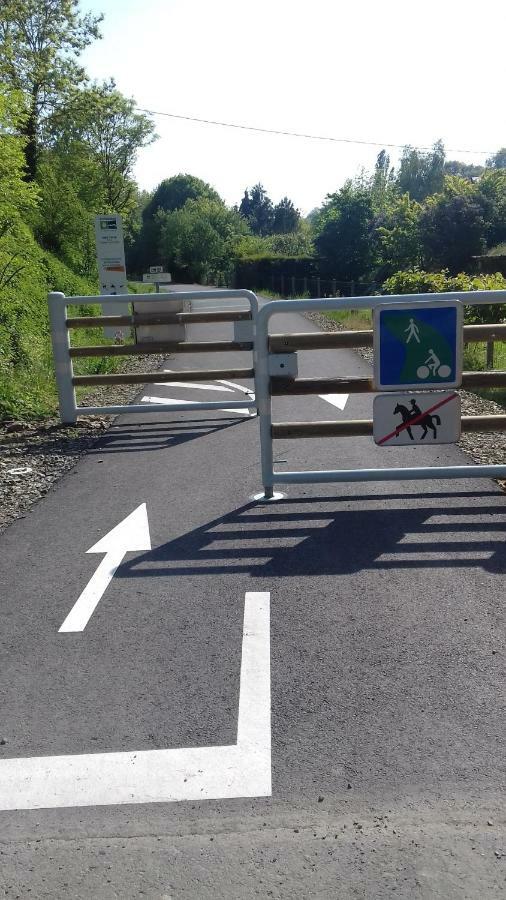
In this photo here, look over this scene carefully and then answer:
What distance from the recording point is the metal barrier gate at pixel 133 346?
31.1 ft

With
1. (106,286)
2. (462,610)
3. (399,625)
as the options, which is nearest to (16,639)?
(399,625)

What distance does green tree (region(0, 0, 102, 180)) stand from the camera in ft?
106

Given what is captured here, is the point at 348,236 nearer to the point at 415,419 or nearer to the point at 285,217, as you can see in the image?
the point at 415,419

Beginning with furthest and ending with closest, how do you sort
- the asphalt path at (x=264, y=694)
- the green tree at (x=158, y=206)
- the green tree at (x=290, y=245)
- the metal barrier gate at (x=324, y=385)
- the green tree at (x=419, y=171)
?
the green tree at (x=419, y=171)
the green tree at (x=158, y=206)
the green tree at (x=290, y=245)
the metal barrier gate at (x=324, y=385)
the asphalt path at (x=264, y=694)

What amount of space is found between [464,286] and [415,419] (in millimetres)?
9900

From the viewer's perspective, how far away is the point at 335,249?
53750mm

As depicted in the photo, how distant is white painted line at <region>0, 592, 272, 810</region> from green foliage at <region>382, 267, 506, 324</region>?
26.4ft

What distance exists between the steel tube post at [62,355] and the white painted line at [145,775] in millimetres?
6746

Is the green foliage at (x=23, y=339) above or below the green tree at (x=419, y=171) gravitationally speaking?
below

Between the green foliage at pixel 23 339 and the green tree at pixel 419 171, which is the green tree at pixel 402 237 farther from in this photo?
the green tree at pixel 419 171

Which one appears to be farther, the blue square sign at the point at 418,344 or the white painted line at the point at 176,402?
the white painted line at the point at 176,402

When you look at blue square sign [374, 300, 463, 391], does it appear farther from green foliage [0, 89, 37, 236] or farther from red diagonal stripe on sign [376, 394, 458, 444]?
green foliage [0, 89, 37, 236]

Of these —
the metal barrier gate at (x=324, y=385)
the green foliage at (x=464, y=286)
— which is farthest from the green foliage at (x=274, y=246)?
the metal barrier gate at (x=324, y=385)

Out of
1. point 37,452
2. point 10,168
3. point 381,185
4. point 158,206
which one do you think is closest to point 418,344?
point 37,452
